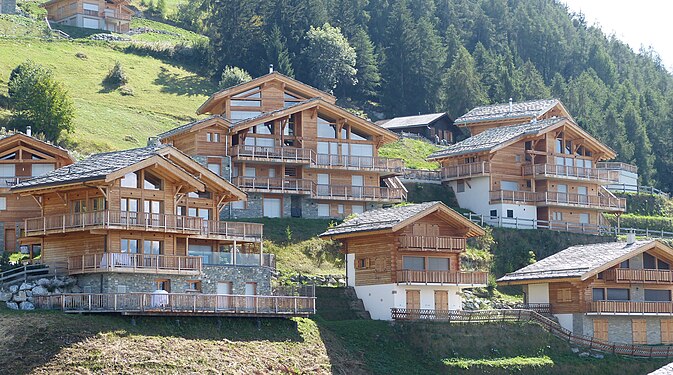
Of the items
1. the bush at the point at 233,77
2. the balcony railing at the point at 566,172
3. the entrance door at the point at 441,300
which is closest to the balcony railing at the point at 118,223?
the entrance door at the point at 441,300

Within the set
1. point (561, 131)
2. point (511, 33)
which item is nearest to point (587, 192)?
point (561, 131)

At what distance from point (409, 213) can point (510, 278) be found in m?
9.96

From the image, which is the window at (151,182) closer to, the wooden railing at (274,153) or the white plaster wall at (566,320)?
the wooden railing at (274,153)

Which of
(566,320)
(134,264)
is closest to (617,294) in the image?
(566,320)

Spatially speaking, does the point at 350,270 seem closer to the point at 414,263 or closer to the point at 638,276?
the point at 414,263

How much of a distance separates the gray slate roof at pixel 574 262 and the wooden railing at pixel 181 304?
17433mm

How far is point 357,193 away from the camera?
88.1m

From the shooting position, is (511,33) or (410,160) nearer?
(410,160)

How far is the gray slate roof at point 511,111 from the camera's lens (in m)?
107

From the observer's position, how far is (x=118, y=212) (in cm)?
6116

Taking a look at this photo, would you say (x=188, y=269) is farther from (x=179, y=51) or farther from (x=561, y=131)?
(x=179, y=51)

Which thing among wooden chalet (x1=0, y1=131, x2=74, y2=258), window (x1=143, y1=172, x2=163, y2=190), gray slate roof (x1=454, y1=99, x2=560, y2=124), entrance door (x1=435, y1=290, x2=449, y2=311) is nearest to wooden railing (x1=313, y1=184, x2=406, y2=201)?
entrance door (x1=435, y1=290, x2=449, y2=311)

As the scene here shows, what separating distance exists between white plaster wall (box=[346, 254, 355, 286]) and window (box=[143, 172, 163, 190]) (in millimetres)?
14238

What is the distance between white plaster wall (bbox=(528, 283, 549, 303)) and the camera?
253ft
